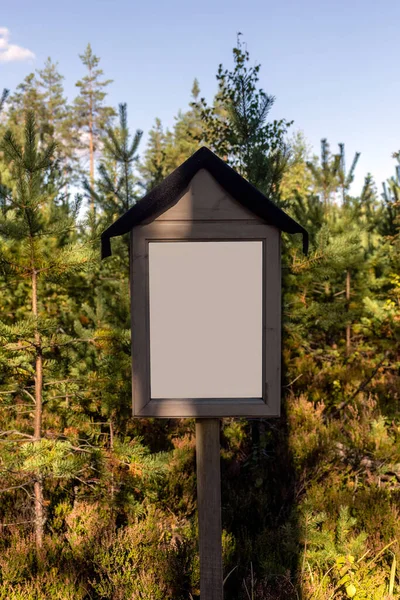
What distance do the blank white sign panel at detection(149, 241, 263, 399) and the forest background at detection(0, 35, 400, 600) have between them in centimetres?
194

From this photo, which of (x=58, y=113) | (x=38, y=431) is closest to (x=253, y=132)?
(x=38, y=431)

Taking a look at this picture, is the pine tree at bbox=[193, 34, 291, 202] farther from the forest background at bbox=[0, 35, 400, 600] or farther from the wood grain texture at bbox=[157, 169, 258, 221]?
the wood grain texture at bbox=[157, 169, 258, 221]

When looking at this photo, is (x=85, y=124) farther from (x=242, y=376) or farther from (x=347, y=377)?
(x=242, y=376)

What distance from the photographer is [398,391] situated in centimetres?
736

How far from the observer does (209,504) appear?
2396mm

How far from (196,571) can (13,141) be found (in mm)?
3653

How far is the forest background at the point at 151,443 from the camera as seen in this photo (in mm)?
3664

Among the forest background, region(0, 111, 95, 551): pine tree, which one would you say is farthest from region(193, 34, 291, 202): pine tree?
region(0, 111, 95, 551): pine tree

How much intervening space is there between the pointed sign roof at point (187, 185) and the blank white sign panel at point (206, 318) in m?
0.14

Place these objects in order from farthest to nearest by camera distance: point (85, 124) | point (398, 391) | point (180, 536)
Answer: point (85, 124) → point (398, 391) → point (180, 536)

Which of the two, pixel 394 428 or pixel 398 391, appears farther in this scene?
pixel 398 391

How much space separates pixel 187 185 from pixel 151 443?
4.50 metres

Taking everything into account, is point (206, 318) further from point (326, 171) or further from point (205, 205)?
point (326, 171)

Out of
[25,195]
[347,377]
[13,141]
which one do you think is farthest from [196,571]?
[347,377]
